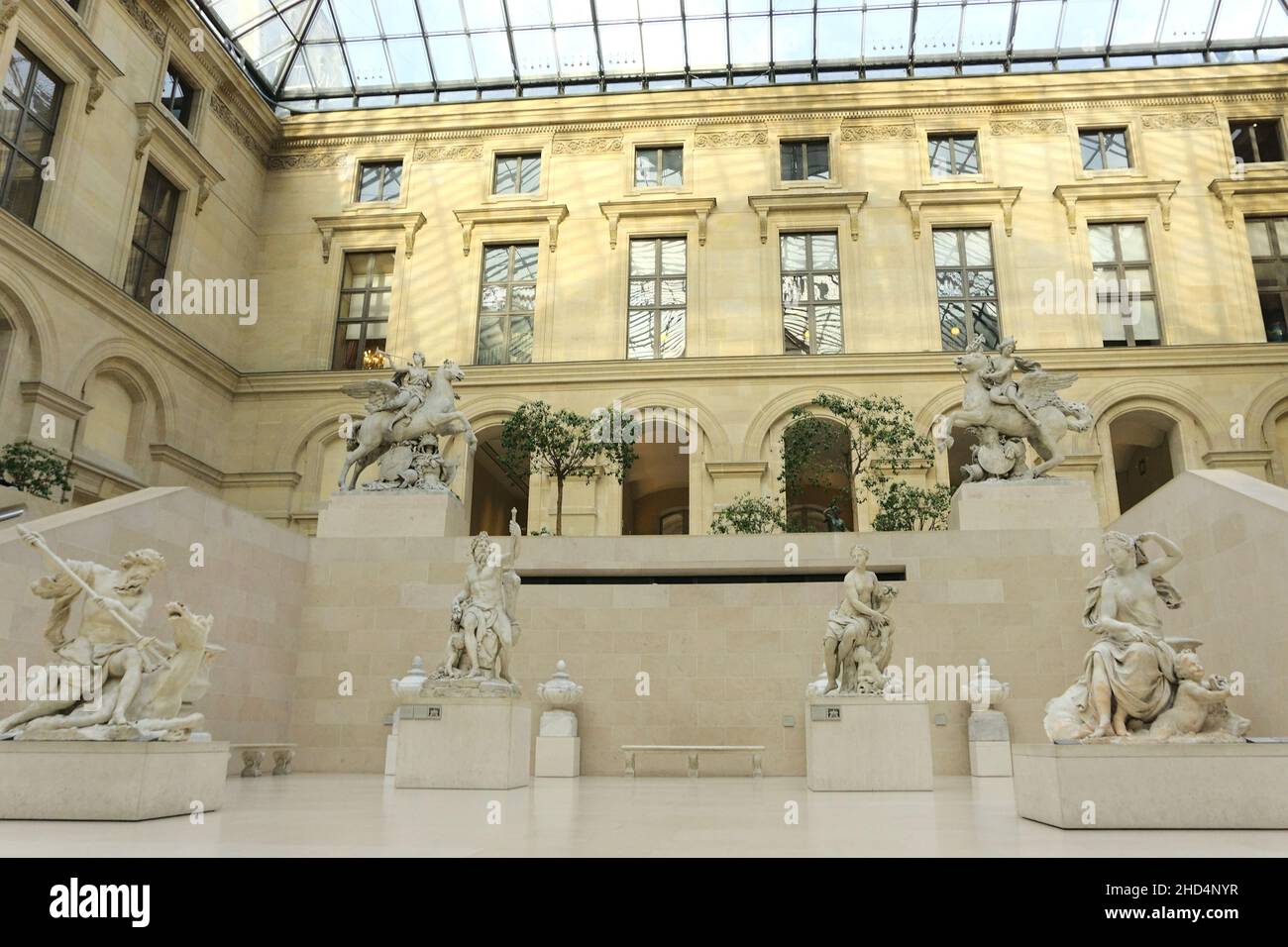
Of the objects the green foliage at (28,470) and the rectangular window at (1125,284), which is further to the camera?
the rectangular window at (1125,284)

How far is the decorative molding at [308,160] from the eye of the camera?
101ft

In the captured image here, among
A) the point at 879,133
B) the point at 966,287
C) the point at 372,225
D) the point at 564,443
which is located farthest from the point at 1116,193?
the point at 372,225

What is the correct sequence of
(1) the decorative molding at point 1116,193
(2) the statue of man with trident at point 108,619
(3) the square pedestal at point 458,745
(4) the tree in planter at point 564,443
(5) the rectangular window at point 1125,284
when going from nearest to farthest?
(2) the statue of man with trident at point 108,619 → (3) the square pedestal at point 458,745 → (4) the tree in planter at point 564,443 → (5) the rectangular window at point 1125,284 → (1) the decorative molding at point 1116,193

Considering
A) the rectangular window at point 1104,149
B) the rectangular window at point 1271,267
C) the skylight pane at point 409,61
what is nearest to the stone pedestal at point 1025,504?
the rectangular window at point 1271,267

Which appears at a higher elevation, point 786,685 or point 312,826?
point 786,685

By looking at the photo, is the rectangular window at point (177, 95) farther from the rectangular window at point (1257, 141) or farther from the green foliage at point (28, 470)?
the rectangular window at point (1257, 141)

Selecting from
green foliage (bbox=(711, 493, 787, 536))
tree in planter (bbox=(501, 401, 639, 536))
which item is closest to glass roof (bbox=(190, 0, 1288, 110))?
tree in planter (bbox=(501, 401, 639, 536))

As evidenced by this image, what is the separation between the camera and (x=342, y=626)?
1552 cm

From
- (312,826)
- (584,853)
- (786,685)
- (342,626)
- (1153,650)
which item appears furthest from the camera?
(342,626)

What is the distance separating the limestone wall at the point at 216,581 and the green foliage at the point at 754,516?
8597mm

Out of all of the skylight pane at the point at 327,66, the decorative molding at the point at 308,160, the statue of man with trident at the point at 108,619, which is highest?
the skylight pane at the point at 327,66

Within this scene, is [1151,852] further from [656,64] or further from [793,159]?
[656,64]
